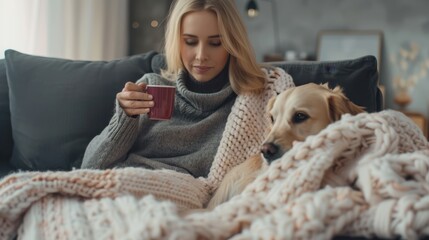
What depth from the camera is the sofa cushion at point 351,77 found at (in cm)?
155

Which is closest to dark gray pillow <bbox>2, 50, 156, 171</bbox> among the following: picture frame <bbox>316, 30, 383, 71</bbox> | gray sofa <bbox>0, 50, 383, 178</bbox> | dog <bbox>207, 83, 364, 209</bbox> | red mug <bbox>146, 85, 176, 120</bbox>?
gray sofa <bbox>0, 50, 383, 178</bbox>

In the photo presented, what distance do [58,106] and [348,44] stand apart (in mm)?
3287

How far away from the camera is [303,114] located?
45.8 inches

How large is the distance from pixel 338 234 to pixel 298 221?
0.23 ft

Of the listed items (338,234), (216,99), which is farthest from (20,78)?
(338,234)

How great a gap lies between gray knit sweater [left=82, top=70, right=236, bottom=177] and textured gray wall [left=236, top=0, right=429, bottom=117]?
10.7ft

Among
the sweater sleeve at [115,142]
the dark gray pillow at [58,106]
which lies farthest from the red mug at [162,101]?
the dark gray pillow at [58,106]

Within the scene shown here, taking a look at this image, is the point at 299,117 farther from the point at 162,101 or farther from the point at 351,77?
the point at 351,77

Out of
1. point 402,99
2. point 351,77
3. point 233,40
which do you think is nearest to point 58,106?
point 233,40

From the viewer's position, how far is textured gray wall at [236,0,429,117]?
427cm

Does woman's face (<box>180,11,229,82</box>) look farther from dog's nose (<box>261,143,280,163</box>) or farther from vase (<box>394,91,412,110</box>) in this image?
vase (<box>394,91,412,110</box>)

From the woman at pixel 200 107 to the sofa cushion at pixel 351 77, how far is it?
0.17 metres

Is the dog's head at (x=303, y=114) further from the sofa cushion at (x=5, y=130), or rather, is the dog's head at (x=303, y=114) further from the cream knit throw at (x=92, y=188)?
the sofa cushion at (x=5, y=130)

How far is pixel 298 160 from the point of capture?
2.88 ft
